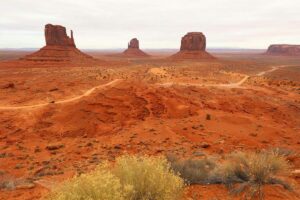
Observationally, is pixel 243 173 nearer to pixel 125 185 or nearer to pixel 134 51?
pixel 125 185

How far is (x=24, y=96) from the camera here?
21.5 metres

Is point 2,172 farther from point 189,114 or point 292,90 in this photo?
point 292,90

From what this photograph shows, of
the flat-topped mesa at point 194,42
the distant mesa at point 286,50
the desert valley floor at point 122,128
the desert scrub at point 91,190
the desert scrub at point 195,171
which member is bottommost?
the desert valley floor at point 122,128

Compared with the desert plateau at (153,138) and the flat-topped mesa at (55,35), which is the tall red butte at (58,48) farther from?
the desert plateau at (153,138)

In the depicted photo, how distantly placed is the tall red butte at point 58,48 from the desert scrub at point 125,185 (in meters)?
53.0

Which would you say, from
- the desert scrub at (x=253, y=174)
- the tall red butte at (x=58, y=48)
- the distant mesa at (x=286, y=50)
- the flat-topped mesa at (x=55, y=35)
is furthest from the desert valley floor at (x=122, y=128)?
the distant mesa at (x=286, y=50)

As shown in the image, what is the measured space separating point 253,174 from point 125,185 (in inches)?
Answer: 131

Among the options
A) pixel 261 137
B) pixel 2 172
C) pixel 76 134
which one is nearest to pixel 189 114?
pixel 261 137

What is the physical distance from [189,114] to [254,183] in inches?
422

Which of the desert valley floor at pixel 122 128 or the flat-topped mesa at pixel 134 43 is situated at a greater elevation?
the flat-topped mesa at pixel 134 43

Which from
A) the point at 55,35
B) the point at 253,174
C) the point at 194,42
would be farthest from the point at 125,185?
the point at 194,42

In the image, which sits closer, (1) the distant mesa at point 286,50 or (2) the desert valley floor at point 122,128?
(2) the desert valley floor at point 122,128

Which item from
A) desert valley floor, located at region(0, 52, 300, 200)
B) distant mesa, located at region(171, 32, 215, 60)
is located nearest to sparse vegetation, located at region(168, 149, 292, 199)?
desert valley floor, located at region(0, 52, 300, 200)

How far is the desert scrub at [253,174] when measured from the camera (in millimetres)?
6523
